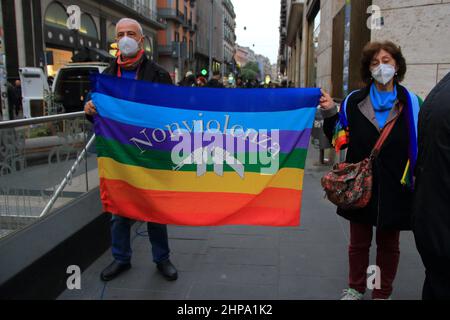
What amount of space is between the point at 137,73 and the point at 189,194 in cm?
117

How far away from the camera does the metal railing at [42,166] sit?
3387 mm

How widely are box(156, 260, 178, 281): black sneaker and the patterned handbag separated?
1594 millimetres

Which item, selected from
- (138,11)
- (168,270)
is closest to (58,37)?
(138,11)

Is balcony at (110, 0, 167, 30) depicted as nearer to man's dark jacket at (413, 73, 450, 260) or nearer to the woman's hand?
the woman's hand

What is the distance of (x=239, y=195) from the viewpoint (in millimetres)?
3604

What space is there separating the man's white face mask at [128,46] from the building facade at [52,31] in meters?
15.0

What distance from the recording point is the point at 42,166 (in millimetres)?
3980

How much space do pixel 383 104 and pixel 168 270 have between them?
227cm

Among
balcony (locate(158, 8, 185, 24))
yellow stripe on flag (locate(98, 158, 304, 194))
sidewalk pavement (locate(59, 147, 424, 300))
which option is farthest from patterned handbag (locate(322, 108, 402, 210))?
balcony (locate(158, 8, 185, 24))

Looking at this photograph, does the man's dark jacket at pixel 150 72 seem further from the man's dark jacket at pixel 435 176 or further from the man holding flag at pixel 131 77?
the man's dark jacket at pixel 435 176

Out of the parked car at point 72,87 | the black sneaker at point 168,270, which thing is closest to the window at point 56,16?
the parked car at point 72,87

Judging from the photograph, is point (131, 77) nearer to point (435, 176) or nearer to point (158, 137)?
point (158, 137)
